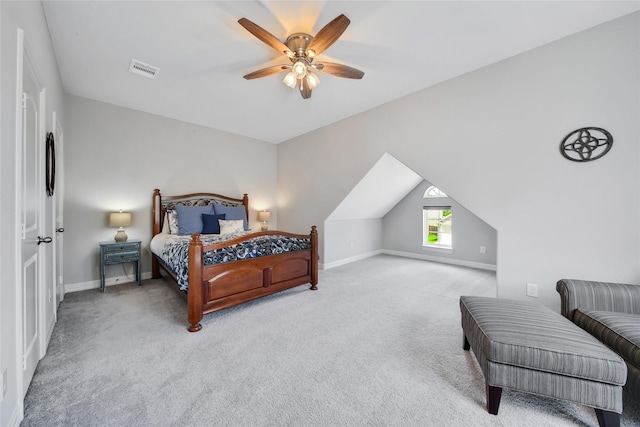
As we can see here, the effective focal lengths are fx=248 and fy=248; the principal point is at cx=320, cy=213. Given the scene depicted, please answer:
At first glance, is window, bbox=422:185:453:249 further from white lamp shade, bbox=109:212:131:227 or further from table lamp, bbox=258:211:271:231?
white lamp shade, bbox=109:212:131:227

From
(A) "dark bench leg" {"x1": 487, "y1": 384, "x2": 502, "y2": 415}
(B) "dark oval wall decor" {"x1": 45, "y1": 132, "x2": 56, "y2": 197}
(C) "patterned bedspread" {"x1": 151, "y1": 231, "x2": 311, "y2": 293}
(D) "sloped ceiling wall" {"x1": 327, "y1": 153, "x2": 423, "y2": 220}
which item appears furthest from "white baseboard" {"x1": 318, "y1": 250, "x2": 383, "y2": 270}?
(B) "dark oval wall decor" {"x1": 45, "y1": 132, "x2": 56, "y2": 197}

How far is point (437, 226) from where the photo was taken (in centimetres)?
571

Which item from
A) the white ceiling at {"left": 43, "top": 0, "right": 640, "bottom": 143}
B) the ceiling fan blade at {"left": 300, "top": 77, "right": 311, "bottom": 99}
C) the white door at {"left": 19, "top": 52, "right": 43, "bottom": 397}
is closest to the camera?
the white door at {"left": 19, "top": 52, "right": 43, "bottom": 397}

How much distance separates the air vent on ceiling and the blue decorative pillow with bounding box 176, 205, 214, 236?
6.35 ft

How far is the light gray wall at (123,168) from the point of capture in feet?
11.5

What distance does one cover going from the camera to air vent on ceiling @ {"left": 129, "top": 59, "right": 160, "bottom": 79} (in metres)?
2.71

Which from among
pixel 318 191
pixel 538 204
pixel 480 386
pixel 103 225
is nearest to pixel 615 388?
pixel 480 386

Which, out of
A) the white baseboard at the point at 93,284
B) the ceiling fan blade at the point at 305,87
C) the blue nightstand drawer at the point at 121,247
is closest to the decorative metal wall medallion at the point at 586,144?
the ceiling fan blade at the point at 305,87

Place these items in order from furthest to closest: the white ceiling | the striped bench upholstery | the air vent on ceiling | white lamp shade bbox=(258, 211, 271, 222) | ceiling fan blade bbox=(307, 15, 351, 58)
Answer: white lamp shade bbox=(258, 211, 271, 222) → the air vent on ceiling → the white ceiling → ceiling fan blade bbox=(307, 15, 351, 58) → the striped bench upholstery

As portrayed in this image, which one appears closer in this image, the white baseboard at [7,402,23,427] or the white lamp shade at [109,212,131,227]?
the white baseboard at [7,402,23,427]

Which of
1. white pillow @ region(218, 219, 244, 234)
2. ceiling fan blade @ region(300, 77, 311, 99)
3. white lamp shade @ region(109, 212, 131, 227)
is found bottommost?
white pillow @ region(218, 219, 244, 234)

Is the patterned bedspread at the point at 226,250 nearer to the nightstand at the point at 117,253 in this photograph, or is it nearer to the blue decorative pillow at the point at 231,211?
the nightstand at the point at 117,253

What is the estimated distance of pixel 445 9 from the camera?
200cm

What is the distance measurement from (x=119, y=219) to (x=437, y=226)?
→ 235 inches
